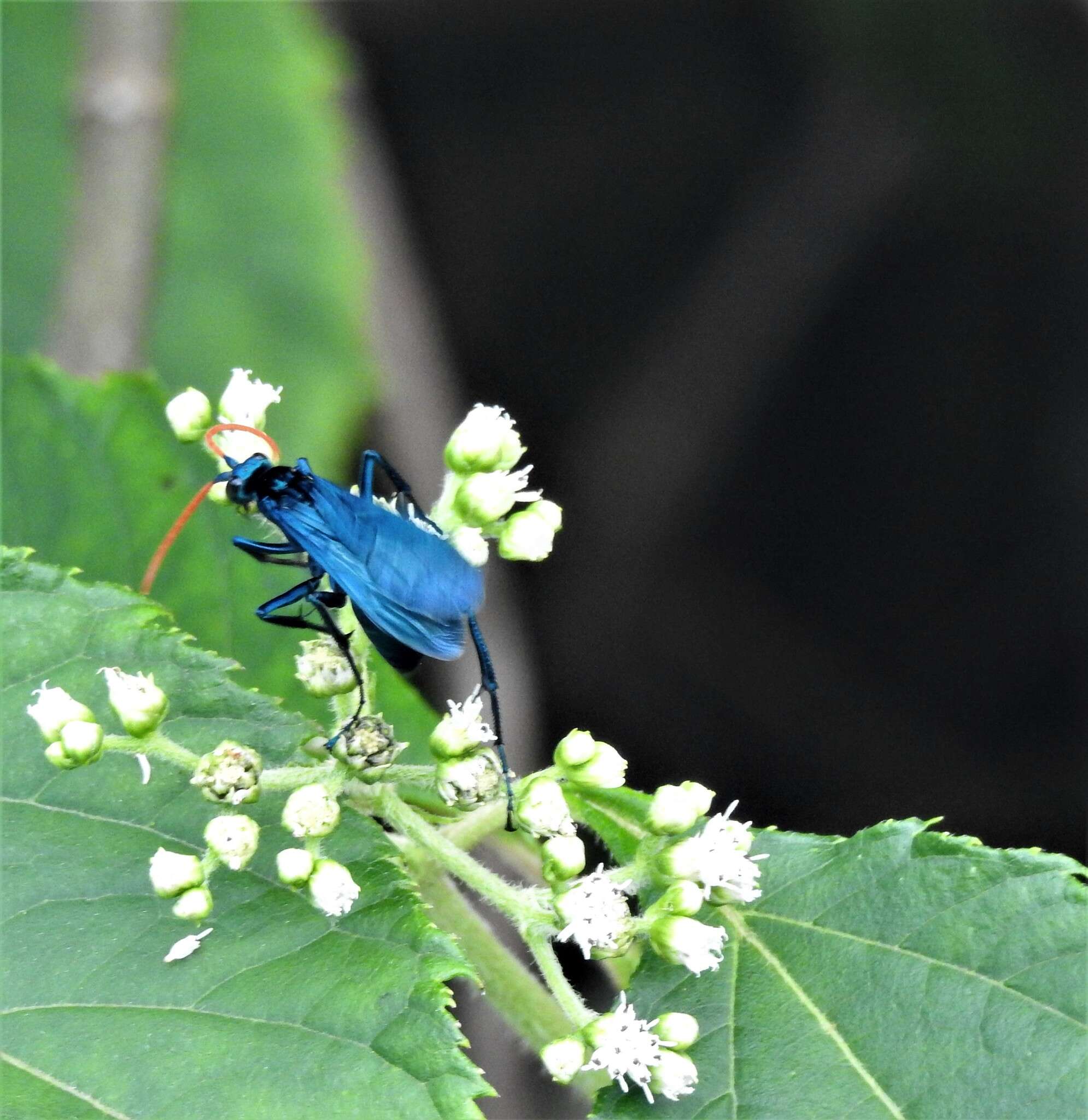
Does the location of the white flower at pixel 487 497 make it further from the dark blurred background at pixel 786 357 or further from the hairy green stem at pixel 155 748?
the dark blurred background at pixel 786 357

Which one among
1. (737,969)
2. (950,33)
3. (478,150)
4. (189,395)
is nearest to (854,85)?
(950,33)

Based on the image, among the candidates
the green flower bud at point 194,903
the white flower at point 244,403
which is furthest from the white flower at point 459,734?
the white flower at point 244,403

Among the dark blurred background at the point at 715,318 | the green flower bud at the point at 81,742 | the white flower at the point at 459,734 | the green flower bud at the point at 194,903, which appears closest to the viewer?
the green flower bud at the point at 194,903

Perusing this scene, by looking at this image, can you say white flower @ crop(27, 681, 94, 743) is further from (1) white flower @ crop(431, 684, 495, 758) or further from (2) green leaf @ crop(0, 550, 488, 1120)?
(1) white flower @ crop(431, 684, 495, 758)

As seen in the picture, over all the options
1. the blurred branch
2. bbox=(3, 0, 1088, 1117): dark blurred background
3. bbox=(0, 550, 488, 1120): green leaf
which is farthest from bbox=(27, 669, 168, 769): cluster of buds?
bbox=(3, 0, 1088, 1117): dark blurred background

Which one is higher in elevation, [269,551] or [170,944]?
[269,551]

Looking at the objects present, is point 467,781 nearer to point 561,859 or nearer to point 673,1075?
point 561,859

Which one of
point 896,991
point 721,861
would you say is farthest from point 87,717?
point 896,991
